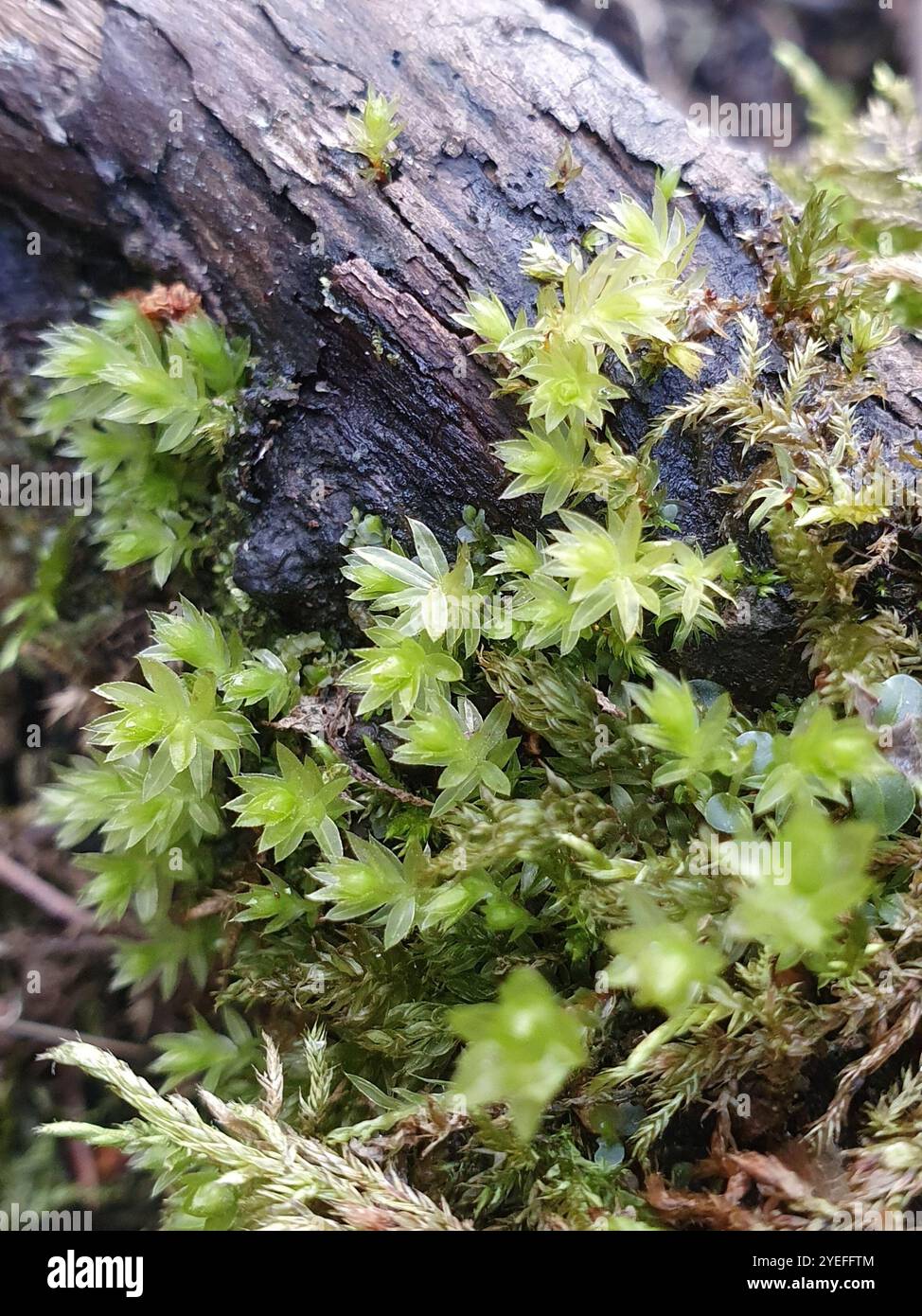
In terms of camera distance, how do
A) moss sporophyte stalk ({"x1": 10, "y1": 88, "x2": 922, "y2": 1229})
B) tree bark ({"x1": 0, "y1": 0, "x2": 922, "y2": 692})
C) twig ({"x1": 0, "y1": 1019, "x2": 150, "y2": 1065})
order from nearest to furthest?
moss sporophyte stalk ({"x1": 10, "y1": 88, "x2": 922, "y2": 1229})
tree bark ({"x1": 0, "y1": 0, "x2": 922, "y2": 692})
twig ({"x1": 0, "y1": 1019, "x2": 150, "y2": 1065})

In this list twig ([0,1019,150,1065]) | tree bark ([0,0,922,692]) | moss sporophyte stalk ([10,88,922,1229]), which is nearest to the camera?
moss sporophyte stalk ([10,88,922,1229])

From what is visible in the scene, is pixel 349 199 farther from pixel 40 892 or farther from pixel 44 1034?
pixel 44 1034

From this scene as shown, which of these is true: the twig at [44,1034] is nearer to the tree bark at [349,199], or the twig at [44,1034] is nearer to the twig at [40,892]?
the twig at [40,892]

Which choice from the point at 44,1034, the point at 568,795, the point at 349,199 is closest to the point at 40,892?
the point at 44,1034

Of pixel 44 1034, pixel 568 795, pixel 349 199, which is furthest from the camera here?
pixel 44 1034

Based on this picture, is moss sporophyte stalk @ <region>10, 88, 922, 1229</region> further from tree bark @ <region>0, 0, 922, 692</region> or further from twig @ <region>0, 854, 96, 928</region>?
twig @ <region>0, 854, 96, 928</region>

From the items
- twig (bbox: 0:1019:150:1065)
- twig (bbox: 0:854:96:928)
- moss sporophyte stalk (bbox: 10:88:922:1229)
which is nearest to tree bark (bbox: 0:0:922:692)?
moss sporophyte stalk (bbox: 10:88:922:1229)
